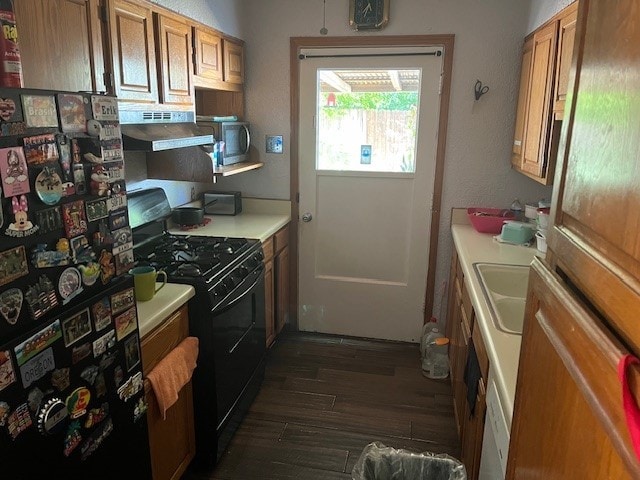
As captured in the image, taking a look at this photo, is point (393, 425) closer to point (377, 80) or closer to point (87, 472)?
point (87, 472)

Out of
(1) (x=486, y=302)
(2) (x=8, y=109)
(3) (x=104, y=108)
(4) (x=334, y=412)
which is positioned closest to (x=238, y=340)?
(4) (x=334, y=412)

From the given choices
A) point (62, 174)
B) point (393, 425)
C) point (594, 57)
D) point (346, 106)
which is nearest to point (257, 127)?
point (346, 106)

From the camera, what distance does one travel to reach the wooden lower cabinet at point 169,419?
181 cm

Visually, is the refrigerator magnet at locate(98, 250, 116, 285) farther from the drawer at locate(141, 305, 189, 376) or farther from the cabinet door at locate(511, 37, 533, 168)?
the cabinet door at locate(511, 37, 533, 168)

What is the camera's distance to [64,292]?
1230mm

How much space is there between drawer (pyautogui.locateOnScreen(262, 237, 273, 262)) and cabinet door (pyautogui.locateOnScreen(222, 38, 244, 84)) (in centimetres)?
104

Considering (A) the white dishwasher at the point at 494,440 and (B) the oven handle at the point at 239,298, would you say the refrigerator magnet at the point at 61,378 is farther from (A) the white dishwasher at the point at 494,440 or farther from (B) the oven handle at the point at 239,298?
(A) the white dishwasher at the point at 494,440

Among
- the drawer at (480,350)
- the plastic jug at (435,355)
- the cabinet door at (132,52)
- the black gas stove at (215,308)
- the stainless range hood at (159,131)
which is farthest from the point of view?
the plastic jug at (435,355)

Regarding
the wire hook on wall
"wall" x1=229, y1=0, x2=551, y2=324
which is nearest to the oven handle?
"wall" x1=229, y1=0, x2=551, y2=324

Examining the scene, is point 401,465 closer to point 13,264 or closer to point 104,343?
point 104,343

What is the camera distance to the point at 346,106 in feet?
10.9

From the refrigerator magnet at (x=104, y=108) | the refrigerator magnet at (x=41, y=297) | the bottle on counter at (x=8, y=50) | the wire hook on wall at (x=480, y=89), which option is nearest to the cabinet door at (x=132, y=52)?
the refrigerator magnet at (x=104, y=108)

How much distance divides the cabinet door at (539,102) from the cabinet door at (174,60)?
1768 mm

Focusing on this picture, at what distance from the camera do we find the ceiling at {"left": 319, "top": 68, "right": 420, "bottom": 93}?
3203 millimetres
